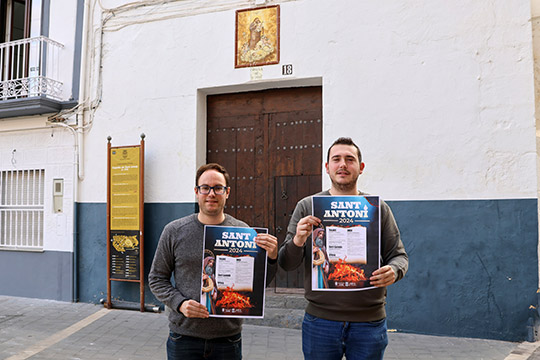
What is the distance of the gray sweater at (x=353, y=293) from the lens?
2312 millimetres

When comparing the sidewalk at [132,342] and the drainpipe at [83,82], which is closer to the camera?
the sidewalk at [132,342]

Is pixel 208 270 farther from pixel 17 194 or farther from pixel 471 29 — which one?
pixel 17 194

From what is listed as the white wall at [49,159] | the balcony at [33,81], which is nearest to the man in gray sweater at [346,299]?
the white wall at [49,159]

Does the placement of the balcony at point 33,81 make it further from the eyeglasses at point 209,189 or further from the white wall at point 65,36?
the eyeglasses at point 209,189

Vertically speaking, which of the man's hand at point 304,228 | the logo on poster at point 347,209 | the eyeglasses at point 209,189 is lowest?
the man's hand at point 304,228

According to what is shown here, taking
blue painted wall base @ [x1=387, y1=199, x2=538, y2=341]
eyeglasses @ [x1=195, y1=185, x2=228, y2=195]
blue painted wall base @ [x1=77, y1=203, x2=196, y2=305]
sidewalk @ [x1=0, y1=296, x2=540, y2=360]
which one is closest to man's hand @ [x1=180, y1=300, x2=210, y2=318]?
eyeglasses @ [x1=195, y1=185, x2=228, y2=195]

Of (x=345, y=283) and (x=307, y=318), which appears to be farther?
(x=307, y=318)

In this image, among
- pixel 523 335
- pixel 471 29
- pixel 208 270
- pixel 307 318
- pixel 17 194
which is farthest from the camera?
pixel 17 194

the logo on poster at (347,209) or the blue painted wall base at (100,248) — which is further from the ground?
the logo on poster at (347,209)

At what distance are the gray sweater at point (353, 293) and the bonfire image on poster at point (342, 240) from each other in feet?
0.27

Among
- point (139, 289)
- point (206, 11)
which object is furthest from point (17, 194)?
point (206, 11)

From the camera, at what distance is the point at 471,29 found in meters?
5.52

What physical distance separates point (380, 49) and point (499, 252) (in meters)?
2.85

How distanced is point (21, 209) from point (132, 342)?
402cm
